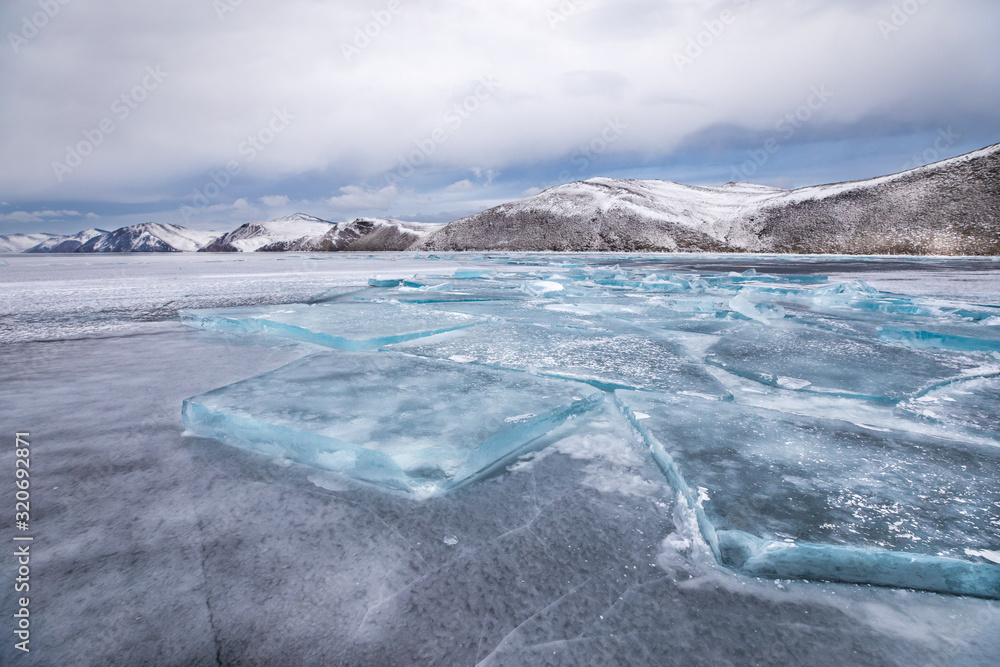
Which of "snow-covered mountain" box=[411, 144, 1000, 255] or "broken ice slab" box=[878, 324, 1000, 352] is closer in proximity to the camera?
"broken ice slab" box=[878, 324, 1000, 352]

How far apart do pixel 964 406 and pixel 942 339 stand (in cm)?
145

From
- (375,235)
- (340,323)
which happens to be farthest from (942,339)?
(375,235)

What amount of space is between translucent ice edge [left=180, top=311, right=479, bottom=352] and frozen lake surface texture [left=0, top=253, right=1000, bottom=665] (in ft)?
0.92

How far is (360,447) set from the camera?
46.8 inches

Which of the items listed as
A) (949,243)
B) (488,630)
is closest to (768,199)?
(949,243)

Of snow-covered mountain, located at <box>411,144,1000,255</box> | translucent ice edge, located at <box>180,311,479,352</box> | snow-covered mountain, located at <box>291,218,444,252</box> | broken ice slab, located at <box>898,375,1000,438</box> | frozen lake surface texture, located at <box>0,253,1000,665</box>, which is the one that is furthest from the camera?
snow-covered mountain, located at <box>291,218,444,252</box>

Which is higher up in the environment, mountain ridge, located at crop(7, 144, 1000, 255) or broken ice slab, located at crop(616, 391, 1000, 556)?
mountain ridge, located at crop(7, 144, 1000, 255)

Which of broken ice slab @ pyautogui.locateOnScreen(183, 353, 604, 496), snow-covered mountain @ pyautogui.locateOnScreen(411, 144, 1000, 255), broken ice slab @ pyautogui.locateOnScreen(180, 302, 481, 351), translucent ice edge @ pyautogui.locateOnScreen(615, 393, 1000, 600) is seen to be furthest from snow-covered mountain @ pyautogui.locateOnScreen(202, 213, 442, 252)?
translucent ice edge @ pyautogui.locateOnScreen(615, 393, 1000, 600)

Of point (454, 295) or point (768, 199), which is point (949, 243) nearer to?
point (768, 199)

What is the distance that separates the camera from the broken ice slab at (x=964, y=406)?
58.8 inches

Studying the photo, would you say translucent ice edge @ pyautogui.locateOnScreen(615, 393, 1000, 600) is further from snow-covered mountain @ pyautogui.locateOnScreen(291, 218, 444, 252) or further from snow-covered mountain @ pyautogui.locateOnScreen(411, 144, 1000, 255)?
snow-covered mountain @ pyautogui.locateOnScreen(291, 218, 444, 252)

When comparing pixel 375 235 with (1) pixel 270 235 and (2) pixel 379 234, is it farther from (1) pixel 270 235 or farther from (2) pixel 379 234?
(1) pixel 270 235

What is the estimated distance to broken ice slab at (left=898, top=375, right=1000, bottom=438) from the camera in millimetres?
1494

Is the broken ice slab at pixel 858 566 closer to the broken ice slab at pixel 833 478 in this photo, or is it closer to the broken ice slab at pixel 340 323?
the broken ice slab at pixel 833 478
